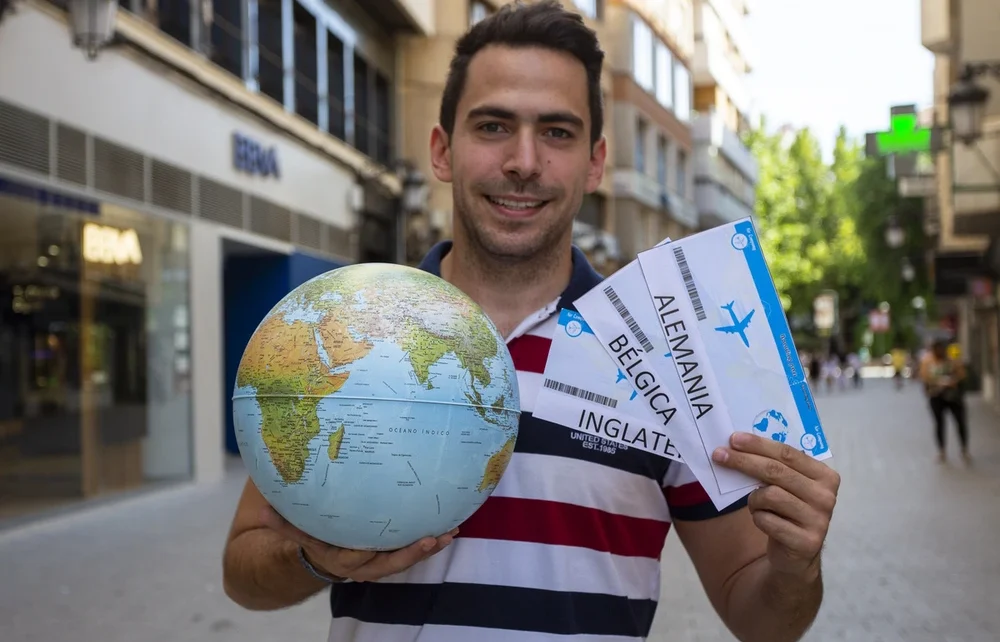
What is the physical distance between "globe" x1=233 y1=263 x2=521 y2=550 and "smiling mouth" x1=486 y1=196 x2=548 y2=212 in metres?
0.42

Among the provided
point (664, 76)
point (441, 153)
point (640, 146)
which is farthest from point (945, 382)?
point (664, 76)

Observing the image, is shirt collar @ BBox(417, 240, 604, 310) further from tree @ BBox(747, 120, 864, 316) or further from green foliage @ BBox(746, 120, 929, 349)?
tree @ BBox(747, 120, 864, 316)

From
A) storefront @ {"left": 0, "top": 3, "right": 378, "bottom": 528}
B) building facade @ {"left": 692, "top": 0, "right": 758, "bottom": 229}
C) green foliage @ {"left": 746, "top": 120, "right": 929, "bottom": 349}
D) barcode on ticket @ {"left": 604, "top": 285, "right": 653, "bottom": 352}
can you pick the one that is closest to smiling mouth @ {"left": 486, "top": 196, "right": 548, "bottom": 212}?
barcode on ticket @ {"left": 604, "top": 285, "right": 653, "bottom": 352}

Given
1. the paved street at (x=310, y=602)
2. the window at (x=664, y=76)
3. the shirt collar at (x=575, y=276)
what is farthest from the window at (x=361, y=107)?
the shirt collar at (x=575, y=276)

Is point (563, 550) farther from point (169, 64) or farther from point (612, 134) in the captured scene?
point (612, 134)

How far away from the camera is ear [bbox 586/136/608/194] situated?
2.42 metres

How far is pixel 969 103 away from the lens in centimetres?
1220

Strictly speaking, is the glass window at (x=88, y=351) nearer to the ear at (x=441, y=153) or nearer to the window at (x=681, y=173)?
the ear at (x=441, y=153)

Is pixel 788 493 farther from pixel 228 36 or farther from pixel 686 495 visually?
pixel 228 36

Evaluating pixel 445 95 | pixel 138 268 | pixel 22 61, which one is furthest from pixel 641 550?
pixel 138 268

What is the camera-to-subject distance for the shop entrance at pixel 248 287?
16219 mm

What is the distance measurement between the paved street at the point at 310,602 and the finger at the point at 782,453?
478 cm

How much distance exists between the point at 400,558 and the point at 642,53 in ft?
102

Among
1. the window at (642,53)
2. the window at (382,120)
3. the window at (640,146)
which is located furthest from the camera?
the window at (640,146)
